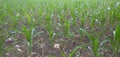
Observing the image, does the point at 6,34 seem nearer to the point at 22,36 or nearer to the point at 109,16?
the point at 22,36

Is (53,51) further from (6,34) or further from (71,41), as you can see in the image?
(6,34)

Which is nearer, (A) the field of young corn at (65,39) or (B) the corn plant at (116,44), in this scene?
(B) the corn plant at (116,44)

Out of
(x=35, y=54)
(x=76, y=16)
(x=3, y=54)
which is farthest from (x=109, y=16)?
(x=3, y=54)

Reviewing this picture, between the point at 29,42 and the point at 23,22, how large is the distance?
4.09ft

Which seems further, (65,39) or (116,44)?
(65,39)

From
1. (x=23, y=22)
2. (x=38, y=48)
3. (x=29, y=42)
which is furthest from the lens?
(x=23, y=22)

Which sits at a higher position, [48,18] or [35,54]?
[48,18]

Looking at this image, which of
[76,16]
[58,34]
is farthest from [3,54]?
[76,16]

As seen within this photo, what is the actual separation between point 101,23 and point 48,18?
2.60 feet

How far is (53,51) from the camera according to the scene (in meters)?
2.49

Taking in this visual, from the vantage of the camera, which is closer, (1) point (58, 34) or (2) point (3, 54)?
(2) point (3, 54)

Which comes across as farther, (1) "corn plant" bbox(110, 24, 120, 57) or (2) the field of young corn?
(2) the field of young corn

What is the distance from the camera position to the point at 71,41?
266cm

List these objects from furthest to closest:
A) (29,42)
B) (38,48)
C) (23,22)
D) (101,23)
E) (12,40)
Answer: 1. (23,22)
2. (101,23)
3. (12,40)
4. (38,48)
5. (29,42)
